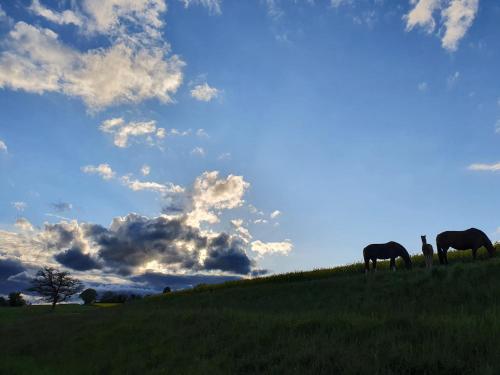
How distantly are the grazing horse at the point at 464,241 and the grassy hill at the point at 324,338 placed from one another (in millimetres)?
5873

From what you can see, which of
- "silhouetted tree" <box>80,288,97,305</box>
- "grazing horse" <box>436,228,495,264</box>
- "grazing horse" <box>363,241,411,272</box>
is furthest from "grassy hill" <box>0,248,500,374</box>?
"silhouetted tree" <box>80,288,97,305</box>

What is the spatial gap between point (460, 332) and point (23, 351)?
21.9 metres

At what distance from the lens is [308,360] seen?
428 inches

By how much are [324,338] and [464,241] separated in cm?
2188

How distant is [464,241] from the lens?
29.9 metres

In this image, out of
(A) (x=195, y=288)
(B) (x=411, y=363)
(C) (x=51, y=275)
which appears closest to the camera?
(B) (x=411, y=363)

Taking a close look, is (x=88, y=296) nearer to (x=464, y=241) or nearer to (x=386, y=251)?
(x=386, y=251)

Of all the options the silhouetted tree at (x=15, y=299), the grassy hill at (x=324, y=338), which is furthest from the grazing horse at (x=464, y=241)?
the silhouetted tree at (x=15, y=299)

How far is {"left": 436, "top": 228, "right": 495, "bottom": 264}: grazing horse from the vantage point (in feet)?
96.4

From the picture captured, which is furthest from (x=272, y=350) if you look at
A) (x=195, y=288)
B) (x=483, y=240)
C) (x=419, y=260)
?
(x=195, y=288)

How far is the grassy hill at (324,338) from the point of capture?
9.77 meters

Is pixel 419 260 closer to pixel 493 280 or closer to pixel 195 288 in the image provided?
pixel 493 280

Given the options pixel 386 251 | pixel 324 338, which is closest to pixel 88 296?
pixel 386 251

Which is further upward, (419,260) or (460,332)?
(419,260)
